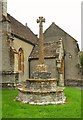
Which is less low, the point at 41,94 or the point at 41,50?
the point at 41,50

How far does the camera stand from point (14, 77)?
59.8 ft

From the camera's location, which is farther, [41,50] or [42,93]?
[41,50]

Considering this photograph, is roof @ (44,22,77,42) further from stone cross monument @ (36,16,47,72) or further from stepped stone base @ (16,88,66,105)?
stepped stone base @ (16,88,66,105)

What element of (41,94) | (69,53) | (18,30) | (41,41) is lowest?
(41,94)

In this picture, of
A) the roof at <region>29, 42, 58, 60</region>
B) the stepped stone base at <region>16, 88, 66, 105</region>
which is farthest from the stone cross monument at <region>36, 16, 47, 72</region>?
the roof at <region>29, 42, 58, 60</region>

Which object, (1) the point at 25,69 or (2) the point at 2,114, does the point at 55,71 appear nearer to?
(1) the point at 25,69

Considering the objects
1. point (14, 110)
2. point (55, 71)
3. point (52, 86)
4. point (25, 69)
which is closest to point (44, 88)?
point (52, 86)

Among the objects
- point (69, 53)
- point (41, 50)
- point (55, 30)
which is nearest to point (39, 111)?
point (41, 50)

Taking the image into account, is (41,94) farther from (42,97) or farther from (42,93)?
(42,97)

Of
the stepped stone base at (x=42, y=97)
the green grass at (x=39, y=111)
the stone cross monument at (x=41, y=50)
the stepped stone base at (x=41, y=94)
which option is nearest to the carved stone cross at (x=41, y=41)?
the stone cross monument at (x=41, y=50)

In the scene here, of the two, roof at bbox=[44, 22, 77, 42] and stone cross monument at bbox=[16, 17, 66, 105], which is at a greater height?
roof at bbox=[44, 22, 77, 42]

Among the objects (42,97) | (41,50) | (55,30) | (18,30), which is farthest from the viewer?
(55,30)

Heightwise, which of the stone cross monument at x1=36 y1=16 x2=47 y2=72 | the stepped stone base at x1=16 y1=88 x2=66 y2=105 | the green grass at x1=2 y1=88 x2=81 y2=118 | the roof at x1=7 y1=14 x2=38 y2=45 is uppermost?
the roof at x1=7 y1=14 x2=38 y2=45

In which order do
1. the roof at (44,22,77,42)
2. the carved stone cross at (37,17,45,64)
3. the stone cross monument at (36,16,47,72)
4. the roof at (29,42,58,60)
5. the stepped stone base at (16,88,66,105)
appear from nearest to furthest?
1. the stepped stone base at (16,88,66,105)
2. the stone cross monument at (36,16,47,72)
3. the carved stone cross at (37,17,45,64)
4. the roof at (29,42,58,60)
5. the roof at (44,22,77,42)
